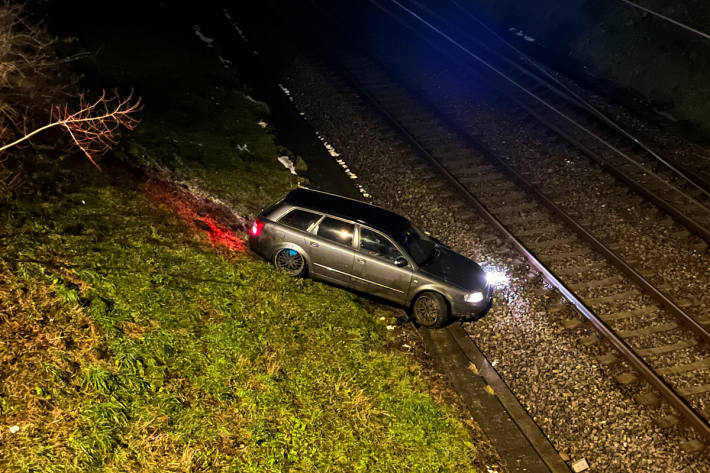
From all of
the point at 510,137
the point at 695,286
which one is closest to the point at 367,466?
the point at 695,286

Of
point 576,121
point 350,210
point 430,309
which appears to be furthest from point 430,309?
point 576,121

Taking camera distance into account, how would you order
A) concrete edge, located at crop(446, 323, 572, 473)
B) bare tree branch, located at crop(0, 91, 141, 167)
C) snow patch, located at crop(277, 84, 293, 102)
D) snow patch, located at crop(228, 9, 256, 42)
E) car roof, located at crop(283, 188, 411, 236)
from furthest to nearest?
snow patch, located at crop(228, 9, 256, 42) < snow patch, located at crop(277, 84, 293, 102) < car roof, located at crop(283, 188, 411, 236) < bare tree branch, located at crop(0, 91, 141, 167) < concrete edge, located at crop(446, 323, 572, 473)

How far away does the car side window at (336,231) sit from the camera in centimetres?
1099

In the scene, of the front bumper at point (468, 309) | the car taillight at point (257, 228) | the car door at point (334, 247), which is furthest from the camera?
the car taillight at point (257, 228)

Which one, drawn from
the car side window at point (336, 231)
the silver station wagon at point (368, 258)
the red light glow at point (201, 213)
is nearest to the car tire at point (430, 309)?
the silver station wagon at point (368, 258)

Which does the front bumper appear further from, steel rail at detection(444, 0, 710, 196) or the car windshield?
steel rail at detection(444, 0, 710, 196)

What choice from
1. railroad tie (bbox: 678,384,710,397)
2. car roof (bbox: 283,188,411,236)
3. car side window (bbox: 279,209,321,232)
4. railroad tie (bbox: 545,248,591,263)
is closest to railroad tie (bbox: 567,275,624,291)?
railroad tie (bbox: 545,248,591,263)

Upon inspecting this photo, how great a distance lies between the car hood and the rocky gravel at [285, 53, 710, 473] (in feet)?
2.80

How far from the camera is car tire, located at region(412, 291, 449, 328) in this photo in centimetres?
1082

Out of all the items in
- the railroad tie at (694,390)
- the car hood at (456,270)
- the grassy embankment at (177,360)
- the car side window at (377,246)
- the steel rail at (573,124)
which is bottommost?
the grassy embankment at (177,360)

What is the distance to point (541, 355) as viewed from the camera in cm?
1041

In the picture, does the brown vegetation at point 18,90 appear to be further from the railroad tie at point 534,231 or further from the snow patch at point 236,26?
the railroad tie at point 534,231

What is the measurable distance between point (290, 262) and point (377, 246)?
6.19 ft

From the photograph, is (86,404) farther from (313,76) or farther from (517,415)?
(313,76)
